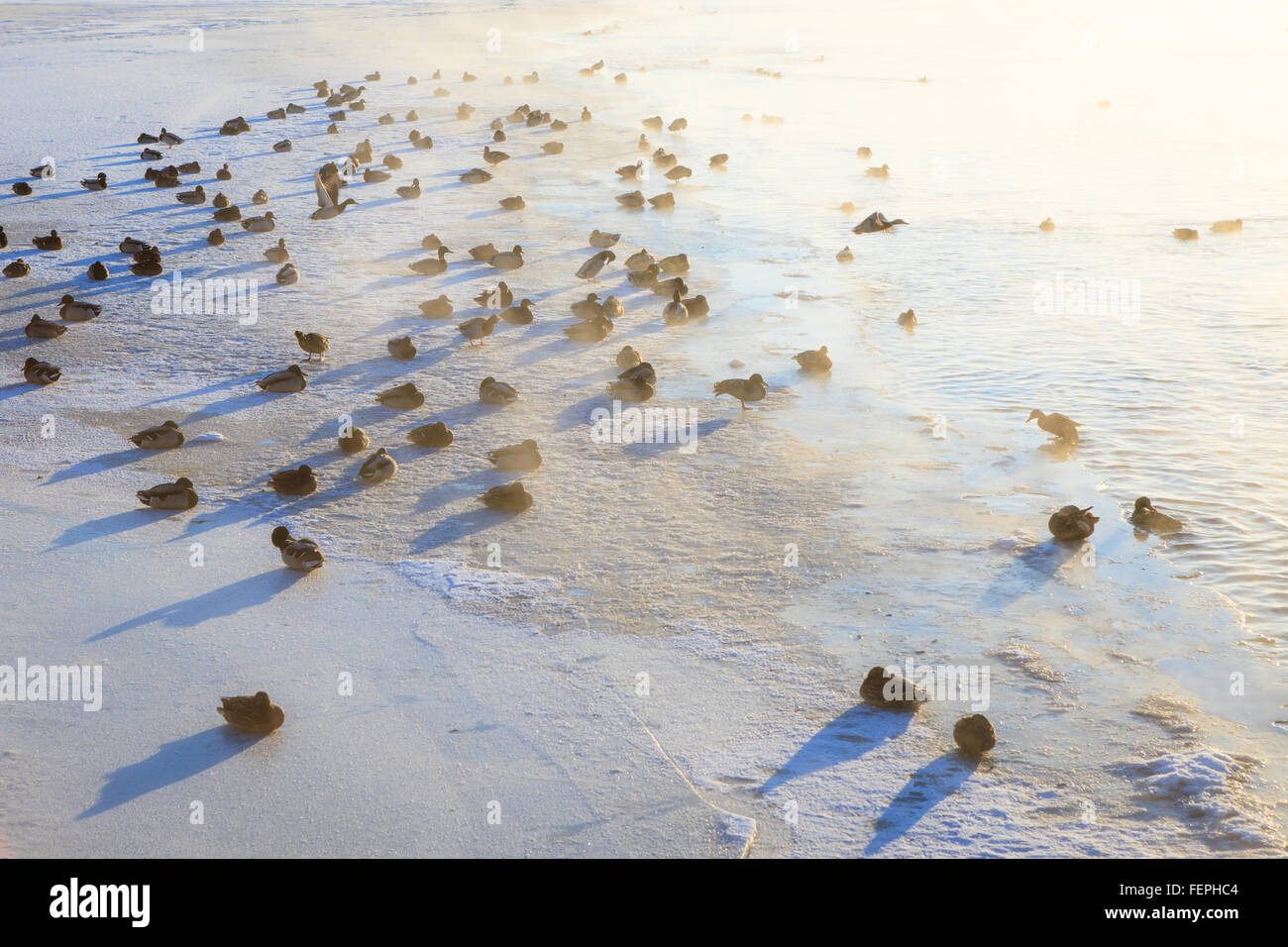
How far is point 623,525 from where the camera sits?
22.9ft

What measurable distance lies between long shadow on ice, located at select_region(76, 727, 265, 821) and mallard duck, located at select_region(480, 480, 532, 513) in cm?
251

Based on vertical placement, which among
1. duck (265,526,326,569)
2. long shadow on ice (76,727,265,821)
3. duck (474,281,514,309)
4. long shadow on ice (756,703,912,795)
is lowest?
long shadow on ice (76,727,265,821)

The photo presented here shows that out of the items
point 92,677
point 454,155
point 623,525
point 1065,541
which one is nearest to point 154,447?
point 92,677

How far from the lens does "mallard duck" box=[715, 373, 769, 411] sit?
8734 millimetres

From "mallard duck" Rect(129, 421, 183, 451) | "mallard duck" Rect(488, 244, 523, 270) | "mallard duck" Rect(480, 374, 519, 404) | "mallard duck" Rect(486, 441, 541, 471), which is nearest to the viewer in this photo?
"mallard duck" Rect(486, 441, 541, 471)

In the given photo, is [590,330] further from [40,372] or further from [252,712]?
[252,712]

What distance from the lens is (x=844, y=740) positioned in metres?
4.93

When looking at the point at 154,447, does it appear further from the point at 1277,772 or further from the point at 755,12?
the point at 755,12

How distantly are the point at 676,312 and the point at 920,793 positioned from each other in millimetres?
6995

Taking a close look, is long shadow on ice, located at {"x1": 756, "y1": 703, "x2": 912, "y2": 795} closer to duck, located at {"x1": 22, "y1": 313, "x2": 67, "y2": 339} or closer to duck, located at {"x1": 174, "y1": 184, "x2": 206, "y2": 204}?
duck, located at {"x1": 22, "y1": 313, "x2": 67, "y2": 339}

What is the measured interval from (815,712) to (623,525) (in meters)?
2.23

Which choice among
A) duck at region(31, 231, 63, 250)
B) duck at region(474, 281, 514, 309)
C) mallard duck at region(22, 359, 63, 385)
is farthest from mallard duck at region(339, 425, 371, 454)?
duck at region(31, 231, 63, 250)

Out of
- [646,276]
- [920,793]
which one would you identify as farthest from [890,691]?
[646,276]

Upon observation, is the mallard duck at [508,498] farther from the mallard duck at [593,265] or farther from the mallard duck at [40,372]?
the mallard duck at [593,265]
